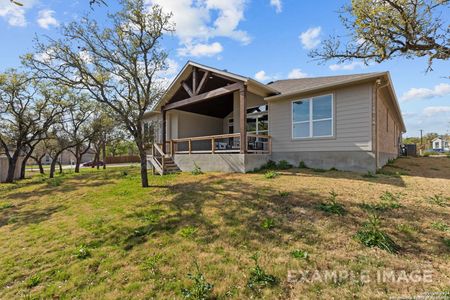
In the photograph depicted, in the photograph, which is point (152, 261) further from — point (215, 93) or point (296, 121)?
point (296, 121)

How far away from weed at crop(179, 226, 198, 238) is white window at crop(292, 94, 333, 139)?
7644mm

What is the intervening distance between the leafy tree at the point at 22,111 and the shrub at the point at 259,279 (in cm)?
1839

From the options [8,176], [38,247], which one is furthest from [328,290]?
[8,176]

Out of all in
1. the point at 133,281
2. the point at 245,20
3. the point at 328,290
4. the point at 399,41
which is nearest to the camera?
the point at 328,290

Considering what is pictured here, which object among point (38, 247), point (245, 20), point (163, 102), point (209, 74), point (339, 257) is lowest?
point (38, 247)

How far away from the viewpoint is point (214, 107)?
15.7 metres

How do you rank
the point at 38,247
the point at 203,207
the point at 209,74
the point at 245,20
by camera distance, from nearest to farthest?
the point at 38,247, the point at 203,207, the point at 245,20, the point at 209,74

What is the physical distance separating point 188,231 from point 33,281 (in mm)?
2495

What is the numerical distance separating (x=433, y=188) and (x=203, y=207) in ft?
22.5

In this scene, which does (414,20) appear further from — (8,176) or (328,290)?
(8,176)

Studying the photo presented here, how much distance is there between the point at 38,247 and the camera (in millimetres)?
4621

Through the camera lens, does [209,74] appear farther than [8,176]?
No

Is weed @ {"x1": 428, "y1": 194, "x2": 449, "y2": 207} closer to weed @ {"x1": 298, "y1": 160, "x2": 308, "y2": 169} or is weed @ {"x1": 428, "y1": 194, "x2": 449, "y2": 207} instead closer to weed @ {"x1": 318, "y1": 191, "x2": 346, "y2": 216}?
weed @ {"x1": 318, "y1": 191, "x2": 346, "y2": 216}

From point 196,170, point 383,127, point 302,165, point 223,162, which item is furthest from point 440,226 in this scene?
point 383,127
